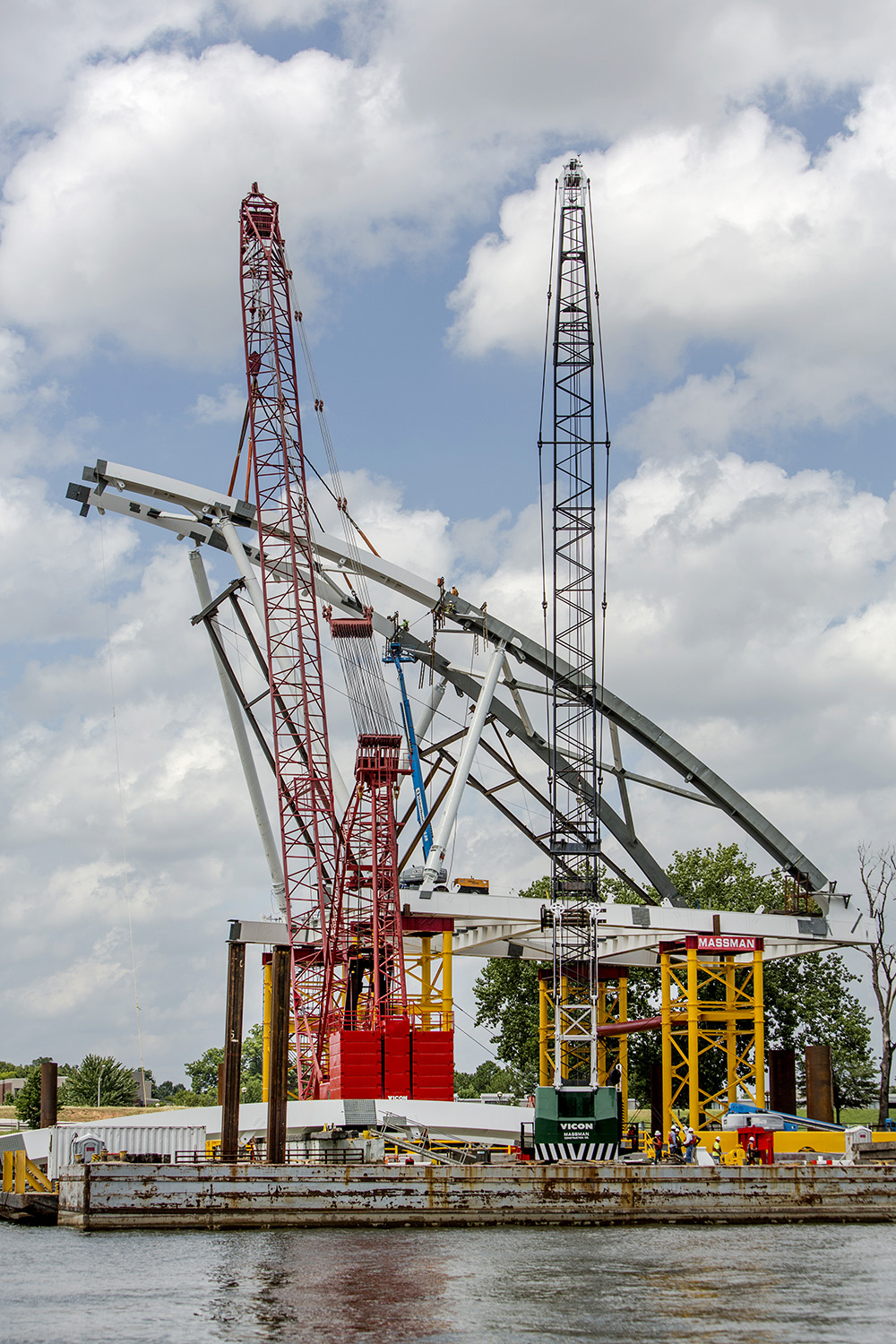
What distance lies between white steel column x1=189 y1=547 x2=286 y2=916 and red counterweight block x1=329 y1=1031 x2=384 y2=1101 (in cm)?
1282

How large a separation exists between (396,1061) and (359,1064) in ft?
5.38

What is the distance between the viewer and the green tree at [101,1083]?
411 ft

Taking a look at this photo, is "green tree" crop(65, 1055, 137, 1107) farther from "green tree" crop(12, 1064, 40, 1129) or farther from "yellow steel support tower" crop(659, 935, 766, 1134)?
"yellow steel support tower" crop(659, 935, 766, 1134)

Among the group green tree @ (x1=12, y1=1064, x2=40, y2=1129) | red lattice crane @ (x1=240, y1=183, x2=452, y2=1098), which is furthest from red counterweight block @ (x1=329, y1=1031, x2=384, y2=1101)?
green tree @ (x1=12, y1=1064, x2=40, y2=1129)

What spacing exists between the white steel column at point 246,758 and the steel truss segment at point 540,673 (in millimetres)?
2403

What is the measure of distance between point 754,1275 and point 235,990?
20733 mm

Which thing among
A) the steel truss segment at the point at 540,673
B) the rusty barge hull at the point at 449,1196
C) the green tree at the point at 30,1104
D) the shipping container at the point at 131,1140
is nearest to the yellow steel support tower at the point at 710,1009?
the steel truss segment at the point at 540,673

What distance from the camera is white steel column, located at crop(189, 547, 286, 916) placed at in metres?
79.0

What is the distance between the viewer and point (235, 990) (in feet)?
169

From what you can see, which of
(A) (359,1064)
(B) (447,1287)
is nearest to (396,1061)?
(A) (359,1064)

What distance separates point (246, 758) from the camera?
79.1m

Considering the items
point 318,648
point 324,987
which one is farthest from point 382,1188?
point 318,648

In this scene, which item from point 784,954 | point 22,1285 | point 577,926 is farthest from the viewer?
point 784,954

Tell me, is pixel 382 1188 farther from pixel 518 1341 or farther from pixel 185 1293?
pixel 518 1341
